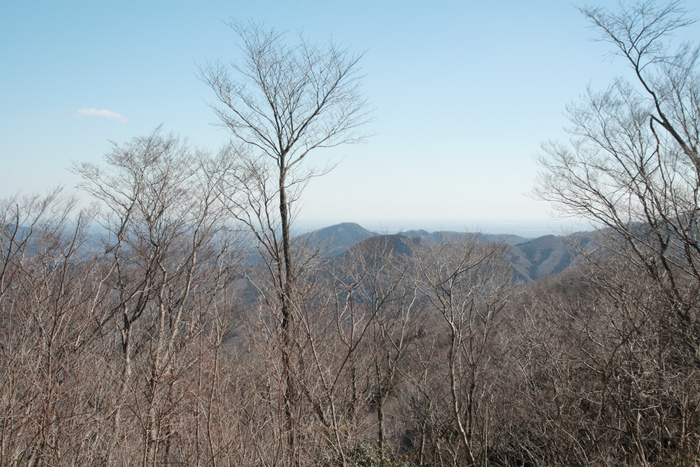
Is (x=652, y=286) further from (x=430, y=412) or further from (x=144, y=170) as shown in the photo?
(x=144, y=170)

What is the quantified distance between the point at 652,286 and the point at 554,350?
11.8 feet

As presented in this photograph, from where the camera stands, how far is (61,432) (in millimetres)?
3506

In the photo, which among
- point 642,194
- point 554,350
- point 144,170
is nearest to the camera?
point 642,194

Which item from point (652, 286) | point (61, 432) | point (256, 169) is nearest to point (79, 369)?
point (61, 432)

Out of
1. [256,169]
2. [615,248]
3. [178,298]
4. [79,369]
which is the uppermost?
[256,169]

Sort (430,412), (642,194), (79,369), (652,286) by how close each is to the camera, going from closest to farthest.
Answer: (79,369)
(652,286)
(642,194)
(430,412)

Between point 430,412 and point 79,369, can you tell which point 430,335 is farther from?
point 79,369

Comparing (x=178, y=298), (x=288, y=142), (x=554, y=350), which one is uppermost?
(x=288, y=142)

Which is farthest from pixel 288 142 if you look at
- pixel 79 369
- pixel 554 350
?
pixel 554 350

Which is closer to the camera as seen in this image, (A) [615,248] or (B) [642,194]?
(B) [642,194]

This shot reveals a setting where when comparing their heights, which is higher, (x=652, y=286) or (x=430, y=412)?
Result: (x=652, y=286)

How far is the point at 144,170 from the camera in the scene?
10.9 meters

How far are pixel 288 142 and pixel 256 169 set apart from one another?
962 millimetres

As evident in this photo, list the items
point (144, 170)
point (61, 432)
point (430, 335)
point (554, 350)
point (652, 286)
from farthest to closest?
point (430, 335) < point (144, 170) < point (554, 350) < point (652, 286) < point (61, 432)
